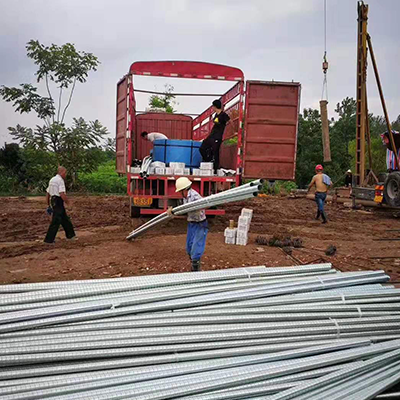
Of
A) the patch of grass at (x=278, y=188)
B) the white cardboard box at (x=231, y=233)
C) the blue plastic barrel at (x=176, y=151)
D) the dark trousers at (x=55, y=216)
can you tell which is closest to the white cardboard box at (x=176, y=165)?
the blue plastic barrel at (x=176, y=151)

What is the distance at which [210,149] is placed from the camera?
8.76m

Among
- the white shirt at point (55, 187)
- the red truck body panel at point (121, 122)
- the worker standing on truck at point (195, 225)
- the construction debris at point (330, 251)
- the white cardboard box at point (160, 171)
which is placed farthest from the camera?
the red truck body panel at point (121, 122)

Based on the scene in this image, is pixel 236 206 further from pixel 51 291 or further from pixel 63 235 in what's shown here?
pixel 51 291

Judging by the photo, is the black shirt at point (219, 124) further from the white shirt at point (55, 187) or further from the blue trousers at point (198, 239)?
the blue trousers at point (198, 239)

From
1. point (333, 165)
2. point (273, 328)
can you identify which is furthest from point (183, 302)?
point (333, 165)

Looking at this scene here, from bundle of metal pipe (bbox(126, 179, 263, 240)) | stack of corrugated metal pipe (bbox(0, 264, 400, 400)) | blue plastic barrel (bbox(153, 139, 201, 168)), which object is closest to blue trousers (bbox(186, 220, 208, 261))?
bundle of metal pipe (bbox(126, 179, 263, 240))

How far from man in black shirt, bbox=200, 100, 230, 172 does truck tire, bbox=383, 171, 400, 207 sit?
20.5 ft

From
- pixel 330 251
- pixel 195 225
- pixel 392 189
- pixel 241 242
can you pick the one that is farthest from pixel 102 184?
pixel 195 225

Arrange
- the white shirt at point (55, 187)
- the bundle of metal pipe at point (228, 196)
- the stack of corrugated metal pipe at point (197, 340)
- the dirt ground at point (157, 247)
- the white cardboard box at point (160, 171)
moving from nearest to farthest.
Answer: the stack of corrugated metal pipe at point (197, 340) → the bundle of metal pipe at point (228, 196) → the dirt ground at point (157, 247) → the white shirt at point (55, 187) → the white cardboard box at point (160, 171)

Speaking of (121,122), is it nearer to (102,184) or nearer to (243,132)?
(243,132)

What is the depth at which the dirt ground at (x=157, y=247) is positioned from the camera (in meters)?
6.21

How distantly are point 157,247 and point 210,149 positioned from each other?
253 centimetres

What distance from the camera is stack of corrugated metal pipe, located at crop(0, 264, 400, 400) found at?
2818mm

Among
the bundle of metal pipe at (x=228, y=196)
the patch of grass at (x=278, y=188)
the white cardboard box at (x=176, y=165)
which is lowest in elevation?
Result: the bundle of metal pipe at (x=228, y=196)
